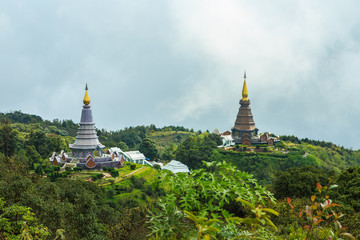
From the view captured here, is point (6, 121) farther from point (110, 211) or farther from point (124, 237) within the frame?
point (124, 237)

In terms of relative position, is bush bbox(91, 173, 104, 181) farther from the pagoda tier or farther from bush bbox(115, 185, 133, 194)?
the pagoda tier

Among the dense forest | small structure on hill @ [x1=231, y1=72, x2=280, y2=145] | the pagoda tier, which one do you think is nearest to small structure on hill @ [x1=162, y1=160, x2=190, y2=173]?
the dense forest

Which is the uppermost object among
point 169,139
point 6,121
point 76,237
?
point 169,139

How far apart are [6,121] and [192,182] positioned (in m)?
37.8

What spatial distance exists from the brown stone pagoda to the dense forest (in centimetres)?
244

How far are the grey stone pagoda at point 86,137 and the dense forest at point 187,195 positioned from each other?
342 centimetres

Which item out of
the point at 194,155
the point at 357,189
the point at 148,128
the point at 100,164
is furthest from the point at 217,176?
the point at 148,128

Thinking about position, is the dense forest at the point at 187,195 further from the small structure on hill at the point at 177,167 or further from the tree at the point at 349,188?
the small structure on hill at the point at 177,167

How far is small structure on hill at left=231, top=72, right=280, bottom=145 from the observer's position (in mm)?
44625

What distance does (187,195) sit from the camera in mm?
5609

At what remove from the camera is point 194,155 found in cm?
4266

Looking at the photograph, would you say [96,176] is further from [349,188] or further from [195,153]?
[349,188]

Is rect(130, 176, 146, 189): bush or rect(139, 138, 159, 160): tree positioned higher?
rect(139, 138, 159, 160): tree

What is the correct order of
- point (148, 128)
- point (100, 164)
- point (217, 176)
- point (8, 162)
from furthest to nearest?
point (148, 128) < point (100, 164) < point (8, 162) < point (217, 176)
